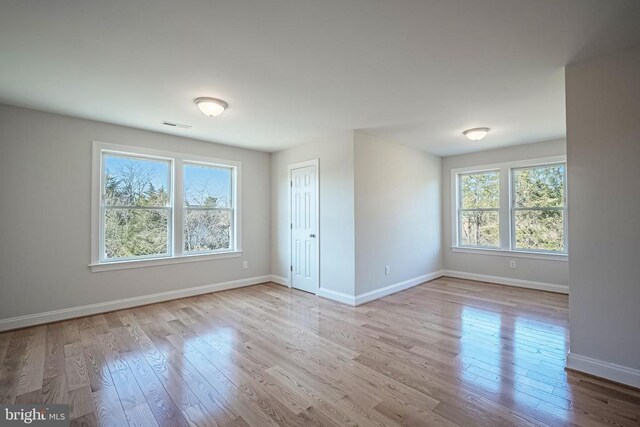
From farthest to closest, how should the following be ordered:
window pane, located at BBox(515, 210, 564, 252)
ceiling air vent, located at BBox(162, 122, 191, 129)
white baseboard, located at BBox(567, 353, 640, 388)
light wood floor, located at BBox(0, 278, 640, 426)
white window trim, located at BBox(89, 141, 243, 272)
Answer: window pane, located at BBox(515, 210, 564, 252)
ceiling air vent, located at BBox(162, 122, 191, 129)
white window trim, located at BBox(89, 141, 243, 272)
white baseboard, located at BBox(567, 353, 640, 388)
light wood floor, located at BBox(0, 278, 640, 426)

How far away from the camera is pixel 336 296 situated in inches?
168

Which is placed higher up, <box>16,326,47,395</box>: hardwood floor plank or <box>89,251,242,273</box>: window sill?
<box>89,251,242,273</box>: window sill

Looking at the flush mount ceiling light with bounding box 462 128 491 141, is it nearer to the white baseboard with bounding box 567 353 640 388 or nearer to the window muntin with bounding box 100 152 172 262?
the white baseboard with bounding box 567 353 640 388

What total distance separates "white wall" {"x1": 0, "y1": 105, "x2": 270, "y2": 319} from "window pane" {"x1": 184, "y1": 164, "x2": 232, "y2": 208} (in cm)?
64

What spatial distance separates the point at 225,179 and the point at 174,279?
1836mm

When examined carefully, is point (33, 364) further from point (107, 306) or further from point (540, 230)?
point (540, 230)

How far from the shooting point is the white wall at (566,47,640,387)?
6.91 feet

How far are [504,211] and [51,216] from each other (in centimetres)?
677

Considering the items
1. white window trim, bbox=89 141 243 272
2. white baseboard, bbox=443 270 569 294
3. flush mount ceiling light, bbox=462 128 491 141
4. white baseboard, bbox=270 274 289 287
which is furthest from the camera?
white baseboard, bbox=270 274 289 287

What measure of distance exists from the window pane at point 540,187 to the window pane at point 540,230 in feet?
0.50

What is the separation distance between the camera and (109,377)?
225cm

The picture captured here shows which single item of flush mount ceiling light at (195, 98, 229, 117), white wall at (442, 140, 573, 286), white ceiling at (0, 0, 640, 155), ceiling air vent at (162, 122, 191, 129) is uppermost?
ceiling air vent at (162, 122, 191, 129)
